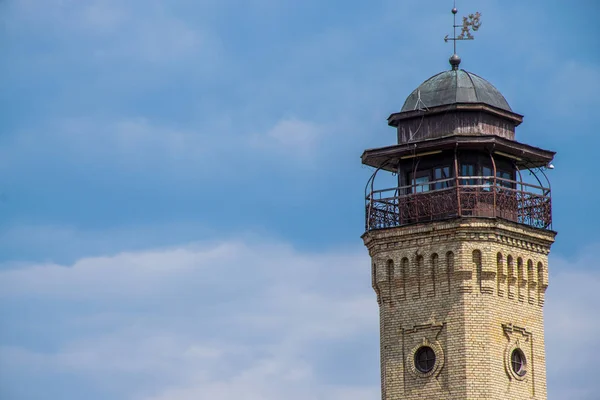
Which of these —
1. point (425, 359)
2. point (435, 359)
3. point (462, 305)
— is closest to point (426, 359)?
point (425, 359)

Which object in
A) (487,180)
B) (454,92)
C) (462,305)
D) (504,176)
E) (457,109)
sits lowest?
(462,305)

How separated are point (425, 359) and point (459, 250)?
5.00m

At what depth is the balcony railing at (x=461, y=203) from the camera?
8781 cm

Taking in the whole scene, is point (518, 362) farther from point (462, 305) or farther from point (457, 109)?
point (457, 109)

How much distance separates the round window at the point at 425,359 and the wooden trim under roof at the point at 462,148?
8.91 m

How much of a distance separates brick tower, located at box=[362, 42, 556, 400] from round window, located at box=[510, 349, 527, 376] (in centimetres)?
4

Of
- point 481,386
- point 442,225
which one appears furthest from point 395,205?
point 481,386

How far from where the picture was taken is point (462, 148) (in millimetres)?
88500

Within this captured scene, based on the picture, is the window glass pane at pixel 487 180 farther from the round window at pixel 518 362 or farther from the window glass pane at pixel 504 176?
the round window at pixel 518 362

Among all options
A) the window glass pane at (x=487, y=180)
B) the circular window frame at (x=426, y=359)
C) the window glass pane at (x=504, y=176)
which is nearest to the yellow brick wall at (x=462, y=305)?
the circular window frame at (x=426, y=359)

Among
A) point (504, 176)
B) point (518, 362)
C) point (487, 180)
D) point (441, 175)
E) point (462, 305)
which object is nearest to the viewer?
point (462, 305)

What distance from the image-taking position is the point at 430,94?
90.3m

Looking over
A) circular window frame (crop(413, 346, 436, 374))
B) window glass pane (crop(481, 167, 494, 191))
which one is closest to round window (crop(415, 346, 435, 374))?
circular window frame (crop(413, 346, 436, 374))

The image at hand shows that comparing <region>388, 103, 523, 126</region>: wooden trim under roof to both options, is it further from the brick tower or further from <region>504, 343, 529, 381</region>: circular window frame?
<region>504, 343, 529, 381</region>: circular window frame
